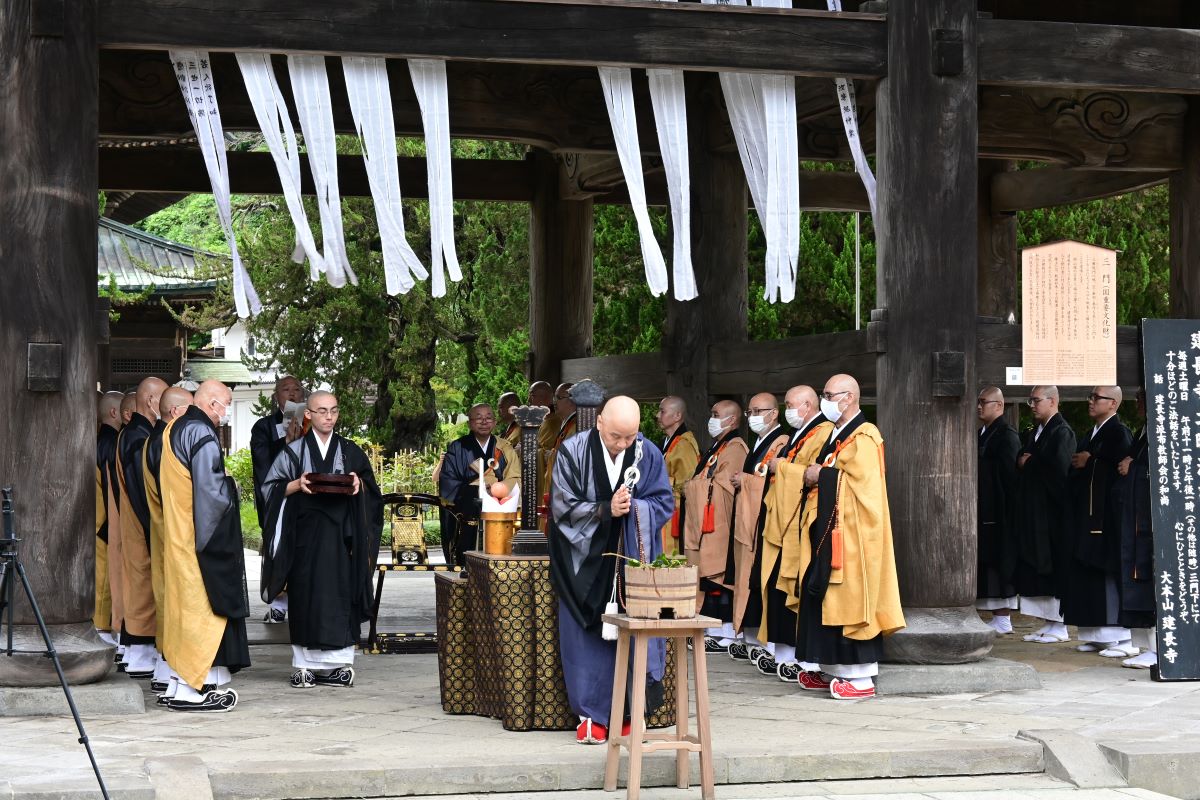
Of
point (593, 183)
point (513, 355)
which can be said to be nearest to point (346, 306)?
point (513, 355)

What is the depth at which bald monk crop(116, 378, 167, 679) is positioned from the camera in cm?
924

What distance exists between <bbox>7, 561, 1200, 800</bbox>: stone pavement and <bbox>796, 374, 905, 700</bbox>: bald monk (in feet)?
0.86

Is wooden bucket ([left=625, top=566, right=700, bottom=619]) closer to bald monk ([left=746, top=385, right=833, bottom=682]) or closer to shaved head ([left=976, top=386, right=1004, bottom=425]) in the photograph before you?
bald monk ([left=746, top=385, right=833, bottom=682])

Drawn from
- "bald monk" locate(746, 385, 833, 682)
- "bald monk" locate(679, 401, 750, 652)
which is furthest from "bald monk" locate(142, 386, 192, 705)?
"bald monk" locate(679, 401, 750, 652)

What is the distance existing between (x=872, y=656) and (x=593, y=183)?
20.5ft

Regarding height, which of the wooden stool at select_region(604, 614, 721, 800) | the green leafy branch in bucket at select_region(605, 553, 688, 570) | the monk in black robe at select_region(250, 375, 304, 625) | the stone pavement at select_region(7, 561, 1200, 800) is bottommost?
the stone pavement at select_region(7, 561, 1200, 800)

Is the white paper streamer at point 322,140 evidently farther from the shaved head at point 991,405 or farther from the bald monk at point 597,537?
the shaved head at point 991,405

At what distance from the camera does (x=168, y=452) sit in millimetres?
8391

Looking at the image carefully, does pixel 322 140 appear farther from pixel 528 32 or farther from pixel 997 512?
pixel 997 512

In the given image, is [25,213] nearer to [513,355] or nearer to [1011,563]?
[1011,563]

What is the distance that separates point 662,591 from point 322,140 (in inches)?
141

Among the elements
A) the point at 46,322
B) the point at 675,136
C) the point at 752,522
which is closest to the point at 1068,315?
the point at 752,522

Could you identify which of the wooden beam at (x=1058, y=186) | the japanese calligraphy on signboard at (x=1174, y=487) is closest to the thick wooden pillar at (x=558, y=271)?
the wooden beam at (x=1058, y=186)

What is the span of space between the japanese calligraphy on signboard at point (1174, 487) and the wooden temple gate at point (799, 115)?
22 cm
